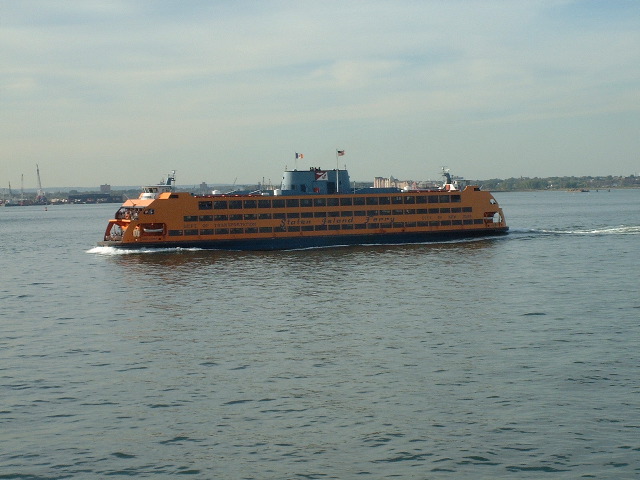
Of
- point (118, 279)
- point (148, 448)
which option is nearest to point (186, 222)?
point (118, 279)

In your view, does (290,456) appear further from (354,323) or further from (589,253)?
(589,253)

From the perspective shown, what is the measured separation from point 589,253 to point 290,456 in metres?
57.4

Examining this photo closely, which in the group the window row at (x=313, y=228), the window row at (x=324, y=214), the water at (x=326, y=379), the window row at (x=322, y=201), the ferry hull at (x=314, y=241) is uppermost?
the window row at (x=322, y=201)

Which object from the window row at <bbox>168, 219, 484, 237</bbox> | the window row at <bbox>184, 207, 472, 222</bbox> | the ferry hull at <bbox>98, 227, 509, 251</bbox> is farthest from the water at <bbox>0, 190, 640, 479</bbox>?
the window row at <bbox>184, 207, 472, 222</bbox>

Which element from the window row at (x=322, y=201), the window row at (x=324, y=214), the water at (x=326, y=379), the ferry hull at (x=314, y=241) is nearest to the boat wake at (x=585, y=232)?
the ferry hull at (x=314, y=241)

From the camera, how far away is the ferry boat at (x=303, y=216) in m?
80.8

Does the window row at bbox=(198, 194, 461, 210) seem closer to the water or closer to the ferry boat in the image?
the ferry boat

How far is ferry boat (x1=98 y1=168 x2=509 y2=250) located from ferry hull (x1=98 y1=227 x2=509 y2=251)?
101mm

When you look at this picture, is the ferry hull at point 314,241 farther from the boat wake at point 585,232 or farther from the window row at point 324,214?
the boat wake at point 585,232

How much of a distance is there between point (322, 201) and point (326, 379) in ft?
191

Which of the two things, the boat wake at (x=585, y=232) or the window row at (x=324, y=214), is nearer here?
the window row at (x=324, y=214)

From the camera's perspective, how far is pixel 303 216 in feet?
280

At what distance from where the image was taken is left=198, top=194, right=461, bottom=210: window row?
8212 cm

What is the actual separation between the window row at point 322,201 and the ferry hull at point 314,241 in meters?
3.44
